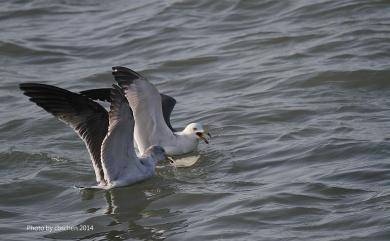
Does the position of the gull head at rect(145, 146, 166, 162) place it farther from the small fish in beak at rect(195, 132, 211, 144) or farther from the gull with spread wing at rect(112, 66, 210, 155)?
the small fish in beak at rect(195, 132, 211, 144)

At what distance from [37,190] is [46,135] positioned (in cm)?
210

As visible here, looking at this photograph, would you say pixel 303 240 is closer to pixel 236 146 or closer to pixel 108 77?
pixel 236 146

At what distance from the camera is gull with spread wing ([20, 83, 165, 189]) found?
9.04 m

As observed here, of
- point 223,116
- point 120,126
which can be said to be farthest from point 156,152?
point 223,116

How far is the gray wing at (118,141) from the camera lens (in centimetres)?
894

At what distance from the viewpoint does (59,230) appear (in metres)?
8.68

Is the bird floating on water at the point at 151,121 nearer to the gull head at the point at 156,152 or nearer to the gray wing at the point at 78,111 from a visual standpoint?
the gull head at the point at 156,152

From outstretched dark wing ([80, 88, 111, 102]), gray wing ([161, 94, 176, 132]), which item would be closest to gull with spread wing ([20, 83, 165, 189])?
outstretched dark wing ([80, 88, 111, 102])

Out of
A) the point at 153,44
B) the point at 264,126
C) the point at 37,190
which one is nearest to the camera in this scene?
the point at 37,190

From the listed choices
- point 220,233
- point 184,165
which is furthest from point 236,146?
point 220,233

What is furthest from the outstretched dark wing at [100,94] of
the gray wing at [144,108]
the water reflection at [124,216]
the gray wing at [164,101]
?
the water reflection at [124,216]

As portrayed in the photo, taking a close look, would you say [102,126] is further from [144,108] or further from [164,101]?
[164,101]

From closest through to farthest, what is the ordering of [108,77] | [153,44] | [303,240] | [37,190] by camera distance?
[303,240] → [37,190] → [108,77] → [153,44]

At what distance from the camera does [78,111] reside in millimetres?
9414
